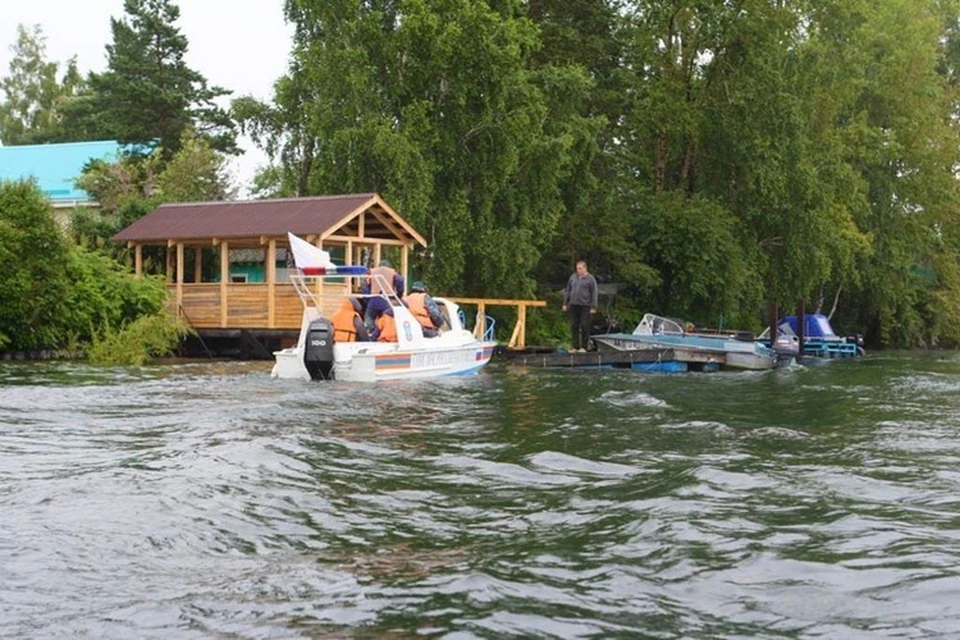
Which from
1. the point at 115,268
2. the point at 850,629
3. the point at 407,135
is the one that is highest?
the point at 407,135

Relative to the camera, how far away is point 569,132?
3622 cm

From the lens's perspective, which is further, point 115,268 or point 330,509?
point 115,268

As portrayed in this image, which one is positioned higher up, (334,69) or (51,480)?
(334,69)

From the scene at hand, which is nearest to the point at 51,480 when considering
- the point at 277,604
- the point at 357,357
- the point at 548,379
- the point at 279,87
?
the point at 277,604

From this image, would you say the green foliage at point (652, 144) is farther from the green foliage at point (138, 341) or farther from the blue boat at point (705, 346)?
the green foliage at point (138, 341)

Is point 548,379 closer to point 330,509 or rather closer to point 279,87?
point 330,509

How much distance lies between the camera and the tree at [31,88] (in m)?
72.5

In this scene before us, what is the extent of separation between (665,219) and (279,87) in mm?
13955

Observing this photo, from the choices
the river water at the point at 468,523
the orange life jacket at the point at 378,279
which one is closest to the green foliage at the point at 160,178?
the orange life jacket at the point at 378,279

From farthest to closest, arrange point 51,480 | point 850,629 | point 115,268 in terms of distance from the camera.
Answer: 1. point 115,268
2. point 51,480
3. point 850,629

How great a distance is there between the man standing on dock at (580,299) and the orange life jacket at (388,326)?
693cm

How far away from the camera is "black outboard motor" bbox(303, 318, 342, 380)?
19266 mm

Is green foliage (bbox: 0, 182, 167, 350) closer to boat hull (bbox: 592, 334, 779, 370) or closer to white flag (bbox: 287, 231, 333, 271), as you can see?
white flag (bbox: 287, 231, 333, 271)

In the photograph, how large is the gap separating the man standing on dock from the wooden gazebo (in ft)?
16.2
